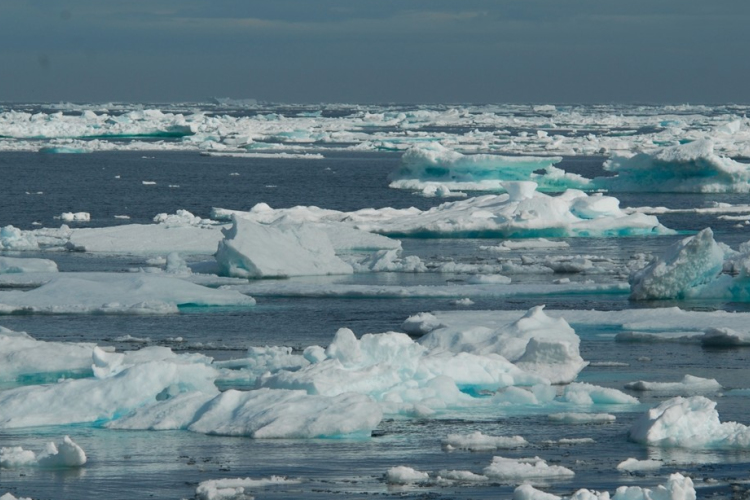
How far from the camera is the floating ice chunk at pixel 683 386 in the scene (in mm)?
10953

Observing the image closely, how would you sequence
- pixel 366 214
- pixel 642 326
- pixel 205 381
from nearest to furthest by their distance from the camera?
pixel 205 381 → pixel 642 326 → pixel 366 214

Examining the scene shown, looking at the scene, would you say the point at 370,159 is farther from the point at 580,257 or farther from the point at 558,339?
the point at 558,339

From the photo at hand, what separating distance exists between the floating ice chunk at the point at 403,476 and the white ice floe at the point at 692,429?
1.88m

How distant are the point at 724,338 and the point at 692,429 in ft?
15.3

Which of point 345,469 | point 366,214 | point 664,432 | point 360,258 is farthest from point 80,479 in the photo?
point 366,214

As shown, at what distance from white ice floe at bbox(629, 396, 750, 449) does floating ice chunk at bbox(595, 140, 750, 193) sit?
24563mm

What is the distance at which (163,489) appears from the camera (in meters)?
7.73

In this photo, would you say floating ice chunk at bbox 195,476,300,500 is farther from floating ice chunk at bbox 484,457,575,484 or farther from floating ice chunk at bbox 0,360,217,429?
floating ice chunk at bbox 0,360,217,429

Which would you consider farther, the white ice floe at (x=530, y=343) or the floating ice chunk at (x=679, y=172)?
the floating ice chunk at (x=679, y=172)

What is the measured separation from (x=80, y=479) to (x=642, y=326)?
7.73 meters

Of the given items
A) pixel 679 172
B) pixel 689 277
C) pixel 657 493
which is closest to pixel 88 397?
pixel 657 493

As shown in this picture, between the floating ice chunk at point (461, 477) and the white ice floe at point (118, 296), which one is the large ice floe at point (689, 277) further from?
the floating ice chunk at point (461, 477)

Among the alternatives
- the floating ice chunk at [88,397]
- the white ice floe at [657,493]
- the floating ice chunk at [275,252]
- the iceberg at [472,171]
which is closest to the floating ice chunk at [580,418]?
the white ice floe at [657,493]

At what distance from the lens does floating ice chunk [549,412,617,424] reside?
9703 millimetres
